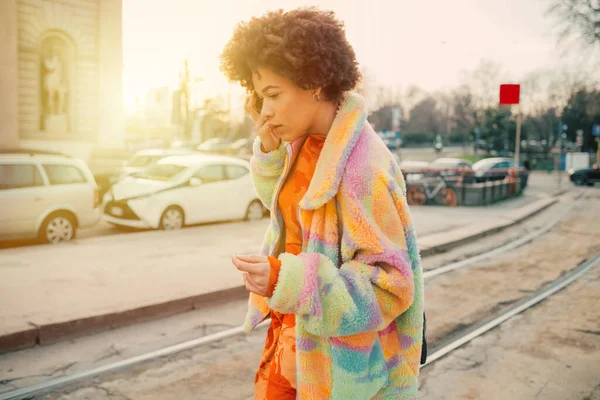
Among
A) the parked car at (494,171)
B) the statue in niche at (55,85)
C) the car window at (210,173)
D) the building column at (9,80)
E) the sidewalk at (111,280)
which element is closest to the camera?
the sidewalk at (111,280)

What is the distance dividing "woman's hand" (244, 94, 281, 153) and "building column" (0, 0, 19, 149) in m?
15.1

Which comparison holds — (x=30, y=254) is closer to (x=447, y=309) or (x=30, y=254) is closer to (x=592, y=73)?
(x=447, y=309)

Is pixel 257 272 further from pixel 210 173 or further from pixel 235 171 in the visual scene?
pixel 235 171

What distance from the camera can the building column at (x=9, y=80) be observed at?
15102 millimetres

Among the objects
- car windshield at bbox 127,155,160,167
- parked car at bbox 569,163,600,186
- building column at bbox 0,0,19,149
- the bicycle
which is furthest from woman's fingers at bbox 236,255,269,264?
parked car at bbox 569,163,600,186

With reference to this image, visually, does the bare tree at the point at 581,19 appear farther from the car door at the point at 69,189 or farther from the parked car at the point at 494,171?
the car door at the point at 69,189

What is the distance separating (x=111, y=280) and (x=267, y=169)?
545 centimetres

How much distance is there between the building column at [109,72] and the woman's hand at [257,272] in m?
18.1

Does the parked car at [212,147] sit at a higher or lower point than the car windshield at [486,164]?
higher

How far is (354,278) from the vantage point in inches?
56.7

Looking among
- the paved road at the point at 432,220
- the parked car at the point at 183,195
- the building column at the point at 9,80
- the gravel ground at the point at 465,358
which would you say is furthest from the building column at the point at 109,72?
the gravel ground at the point at 465,358

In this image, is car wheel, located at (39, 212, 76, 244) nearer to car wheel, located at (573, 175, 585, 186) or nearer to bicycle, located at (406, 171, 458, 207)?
bicycle, located at (406, 171, 458, 207)

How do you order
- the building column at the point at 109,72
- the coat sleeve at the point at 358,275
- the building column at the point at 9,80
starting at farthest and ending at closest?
the building column at the point at 109,72, the building column at the point at 9,80, the coat sleeve at the point at 358,275

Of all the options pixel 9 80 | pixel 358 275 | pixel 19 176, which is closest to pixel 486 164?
pixel 9 80
